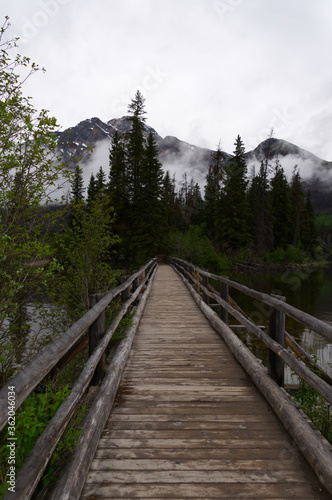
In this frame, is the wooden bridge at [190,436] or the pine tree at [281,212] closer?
the wooden bridge at [190,436]

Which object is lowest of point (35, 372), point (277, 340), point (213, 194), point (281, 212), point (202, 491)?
point (202, 491)

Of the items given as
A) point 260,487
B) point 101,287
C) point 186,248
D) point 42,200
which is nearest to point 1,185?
point 42,200

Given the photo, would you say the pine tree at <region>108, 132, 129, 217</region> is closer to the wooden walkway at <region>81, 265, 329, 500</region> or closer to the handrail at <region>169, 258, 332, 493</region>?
the wooden walkway at <region>81, 265, 329, 500</region>

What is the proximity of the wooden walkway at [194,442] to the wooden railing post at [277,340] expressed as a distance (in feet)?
1.04

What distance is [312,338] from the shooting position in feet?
40.9

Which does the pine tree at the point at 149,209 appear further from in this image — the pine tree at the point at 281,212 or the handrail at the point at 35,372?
the handrail at the point at 35,372

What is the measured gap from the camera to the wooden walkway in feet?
6.79

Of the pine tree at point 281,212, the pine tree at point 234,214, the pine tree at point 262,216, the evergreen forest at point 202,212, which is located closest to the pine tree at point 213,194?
the evergreen forest at point 202,212

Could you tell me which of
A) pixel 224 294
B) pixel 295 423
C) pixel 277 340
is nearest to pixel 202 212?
pixel 224 294

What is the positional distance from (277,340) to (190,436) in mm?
1452

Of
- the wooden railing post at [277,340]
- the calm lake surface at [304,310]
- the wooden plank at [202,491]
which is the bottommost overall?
the calm lake surface at [304,310]

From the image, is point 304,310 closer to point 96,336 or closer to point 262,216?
point 96,336

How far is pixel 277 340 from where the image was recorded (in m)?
3.40

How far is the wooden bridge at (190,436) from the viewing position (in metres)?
2.02
